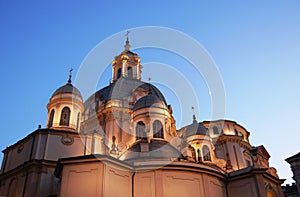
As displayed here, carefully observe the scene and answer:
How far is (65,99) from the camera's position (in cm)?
2906

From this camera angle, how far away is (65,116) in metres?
28.6

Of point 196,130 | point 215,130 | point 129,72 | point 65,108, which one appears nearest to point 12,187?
point 65,108

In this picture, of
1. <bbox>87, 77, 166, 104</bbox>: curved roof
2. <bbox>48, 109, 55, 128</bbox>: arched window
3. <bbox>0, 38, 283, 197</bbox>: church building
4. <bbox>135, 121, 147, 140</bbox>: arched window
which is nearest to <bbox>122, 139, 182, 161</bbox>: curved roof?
<bbox>0, 38, 283, 197</bbox>: church building

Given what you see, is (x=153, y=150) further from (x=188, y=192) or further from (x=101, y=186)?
(x=101, y=186)

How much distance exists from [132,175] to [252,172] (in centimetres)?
968

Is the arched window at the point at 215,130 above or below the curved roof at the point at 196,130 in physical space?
above

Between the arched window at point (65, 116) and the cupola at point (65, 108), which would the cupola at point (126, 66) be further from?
the arched window at point (65, 116)

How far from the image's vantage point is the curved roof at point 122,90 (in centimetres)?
3800

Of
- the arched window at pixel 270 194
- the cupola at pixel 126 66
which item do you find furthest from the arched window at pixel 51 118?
the arched window at pixel 270 194

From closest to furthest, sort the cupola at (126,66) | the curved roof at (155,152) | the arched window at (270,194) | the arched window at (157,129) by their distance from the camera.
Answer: the curved roof at (155,152), the arched window at (270,194), the arched window at (157,129), the cupola at (126,66)

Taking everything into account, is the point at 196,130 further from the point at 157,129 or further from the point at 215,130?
the point at 215,130

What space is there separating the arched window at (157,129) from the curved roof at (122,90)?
9893 millimetres

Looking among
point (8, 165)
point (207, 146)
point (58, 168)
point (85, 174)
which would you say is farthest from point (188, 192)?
point (8, 165)

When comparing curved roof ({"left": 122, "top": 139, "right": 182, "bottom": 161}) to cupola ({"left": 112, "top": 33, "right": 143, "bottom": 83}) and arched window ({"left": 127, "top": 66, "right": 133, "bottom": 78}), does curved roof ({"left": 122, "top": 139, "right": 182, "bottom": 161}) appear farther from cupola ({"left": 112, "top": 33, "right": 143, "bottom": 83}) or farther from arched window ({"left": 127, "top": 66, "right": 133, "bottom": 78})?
cupola ({"left": 112, "top": 33, "right": 143, "bottom": 83})
